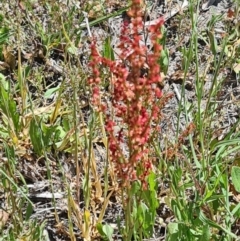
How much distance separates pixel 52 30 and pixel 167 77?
0.57 meters

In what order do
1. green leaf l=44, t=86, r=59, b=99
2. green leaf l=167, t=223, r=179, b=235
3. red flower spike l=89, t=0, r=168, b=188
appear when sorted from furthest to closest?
green leaf l=44, t=86, r=59, b=99
green leaf l=167, t=223, r=179, b=235
red flower spike l=89, t=0, r=168, b=188

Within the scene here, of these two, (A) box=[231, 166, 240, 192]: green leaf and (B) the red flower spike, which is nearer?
(B) the red flower spike

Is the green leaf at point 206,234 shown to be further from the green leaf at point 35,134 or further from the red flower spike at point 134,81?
Answer: the green leaf at point 35,134

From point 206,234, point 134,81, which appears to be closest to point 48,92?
point 206,234

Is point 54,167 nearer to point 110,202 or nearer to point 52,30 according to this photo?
point 110,202

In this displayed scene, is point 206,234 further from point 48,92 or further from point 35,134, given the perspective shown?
point 48,92

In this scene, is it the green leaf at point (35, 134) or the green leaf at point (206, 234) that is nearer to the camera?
the green leaf at point (206, 234)

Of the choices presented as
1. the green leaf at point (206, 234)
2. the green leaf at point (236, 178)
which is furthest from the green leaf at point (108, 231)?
the green leaf at point (236, 178)

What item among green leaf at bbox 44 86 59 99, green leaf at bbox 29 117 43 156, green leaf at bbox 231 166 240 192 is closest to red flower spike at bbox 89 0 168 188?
green leaf at bbox 231 166 240 192

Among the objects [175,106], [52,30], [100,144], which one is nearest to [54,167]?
[100,144]

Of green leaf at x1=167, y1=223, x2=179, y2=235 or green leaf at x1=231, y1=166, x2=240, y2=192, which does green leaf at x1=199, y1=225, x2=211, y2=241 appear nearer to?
green leaf at x1=167, y1=223, x2=179, y2=235

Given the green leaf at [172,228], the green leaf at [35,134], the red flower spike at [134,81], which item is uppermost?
the red flower spike at [134,81]

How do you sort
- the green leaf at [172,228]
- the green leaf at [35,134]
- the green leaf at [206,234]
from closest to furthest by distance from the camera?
the green leaf at [206,234]
the green leaf at [172,228]
the green leaf at [35,134]

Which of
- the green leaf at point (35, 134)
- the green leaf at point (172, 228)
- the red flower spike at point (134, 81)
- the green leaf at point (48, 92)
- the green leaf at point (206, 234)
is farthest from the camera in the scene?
the green leaf at point (48, 92)
